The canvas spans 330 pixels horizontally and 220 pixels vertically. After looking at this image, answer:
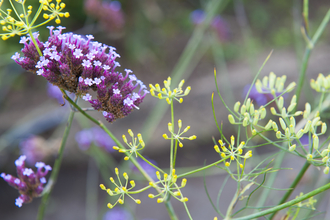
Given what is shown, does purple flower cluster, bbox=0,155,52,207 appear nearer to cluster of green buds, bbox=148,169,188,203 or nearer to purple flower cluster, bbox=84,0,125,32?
cluster of green buds, bbox=148,169,188,203

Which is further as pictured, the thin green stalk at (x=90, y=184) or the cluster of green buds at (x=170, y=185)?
the thin green stalk at (x=90, y=184)

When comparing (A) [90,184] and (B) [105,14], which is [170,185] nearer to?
(B) [105,14]

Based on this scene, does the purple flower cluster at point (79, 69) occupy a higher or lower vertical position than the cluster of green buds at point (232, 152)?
higher

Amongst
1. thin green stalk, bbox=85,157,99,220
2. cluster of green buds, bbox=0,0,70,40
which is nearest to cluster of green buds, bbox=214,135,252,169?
cluster of green buds, bbox=0,0,70,40

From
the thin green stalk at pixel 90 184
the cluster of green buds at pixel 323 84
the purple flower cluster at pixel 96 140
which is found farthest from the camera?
the thin green stalk at pixel 90 184

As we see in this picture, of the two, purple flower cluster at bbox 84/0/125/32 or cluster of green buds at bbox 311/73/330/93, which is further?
purple flower cluster at bbox 84/0/125/32

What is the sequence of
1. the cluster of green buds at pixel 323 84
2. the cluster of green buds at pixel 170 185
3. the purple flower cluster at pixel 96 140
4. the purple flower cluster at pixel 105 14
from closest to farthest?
the cluster of green buds at pixel 170 185
the cluster of green buds at pixel 323 84
the purple flower cluster at pixel 96 140
the purple flower cluster at pixel 105 14

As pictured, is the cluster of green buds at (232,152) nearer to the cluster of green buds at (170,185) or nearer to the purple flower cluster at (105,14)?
the cluster of green buds at (170,185)

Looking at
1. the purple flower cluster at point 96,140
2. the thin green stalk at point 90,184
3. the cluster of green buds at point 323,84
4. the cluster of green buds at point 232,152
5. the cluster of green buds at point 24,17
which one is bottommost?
the cluster of green buds at point 232,152

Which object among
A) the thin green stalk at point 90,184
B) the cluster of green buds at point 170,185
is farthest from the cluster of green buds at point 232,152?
the thin green stalk at point 90,184
